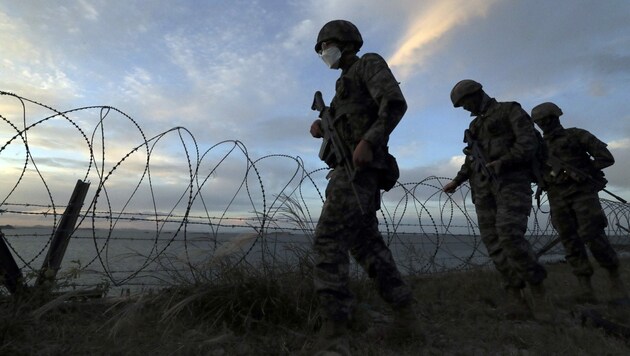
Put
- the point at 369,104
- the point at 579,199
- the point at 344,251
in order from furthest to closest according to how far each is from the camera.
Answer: the point at 579,199 → the point at 369,104 → the point at 344,251

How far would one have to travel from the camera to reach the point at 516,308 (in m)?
3.47

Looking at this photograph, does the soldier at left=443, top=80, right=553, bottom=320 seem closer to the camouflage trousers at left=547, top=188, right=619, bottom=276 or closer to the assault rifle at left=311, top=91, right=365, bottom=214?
the camouflage trousers at left=547, top=188, right=619, bottom=276

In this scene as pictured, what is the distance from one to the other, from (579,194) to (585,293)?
1106 mm

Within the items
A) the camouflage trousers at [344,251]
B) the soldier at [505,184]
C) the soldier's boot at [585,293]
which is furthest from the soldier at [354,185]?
the soldier's boot at [585,293]

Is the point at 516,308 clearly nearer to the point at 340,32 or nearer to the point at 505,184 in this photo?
the point at 505,184

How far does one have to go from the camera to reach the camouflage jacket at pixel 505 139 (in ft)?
11.7

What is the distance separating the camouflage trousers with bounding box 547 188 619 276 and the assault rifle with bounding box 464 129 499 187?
1.60 metres

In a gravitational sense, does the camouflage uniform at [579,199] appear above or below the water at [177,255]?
above

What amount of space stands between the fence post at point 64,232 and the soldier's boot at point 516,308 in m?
3.75

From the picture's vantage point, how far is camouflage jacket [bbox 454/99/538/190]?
3.55 m

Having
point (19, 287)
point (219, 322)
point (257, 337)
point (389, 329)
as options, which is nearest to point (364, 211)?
point (389, 329)

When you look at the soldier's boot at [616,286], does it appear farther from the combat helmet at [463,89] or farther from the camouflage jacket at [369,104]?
the camouflage jacket at [369,104]

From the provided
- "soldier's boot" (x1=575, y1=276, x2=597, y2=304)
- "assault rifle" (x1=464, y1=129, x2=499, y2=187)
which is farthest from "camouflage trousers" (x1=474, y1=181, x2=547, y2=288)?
"soldier's boot" (x1=575, y1=276, x2=597, y2=304)

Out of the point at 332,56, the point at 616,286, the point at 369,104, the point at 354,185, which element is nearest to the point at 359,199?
the point at 354,185
